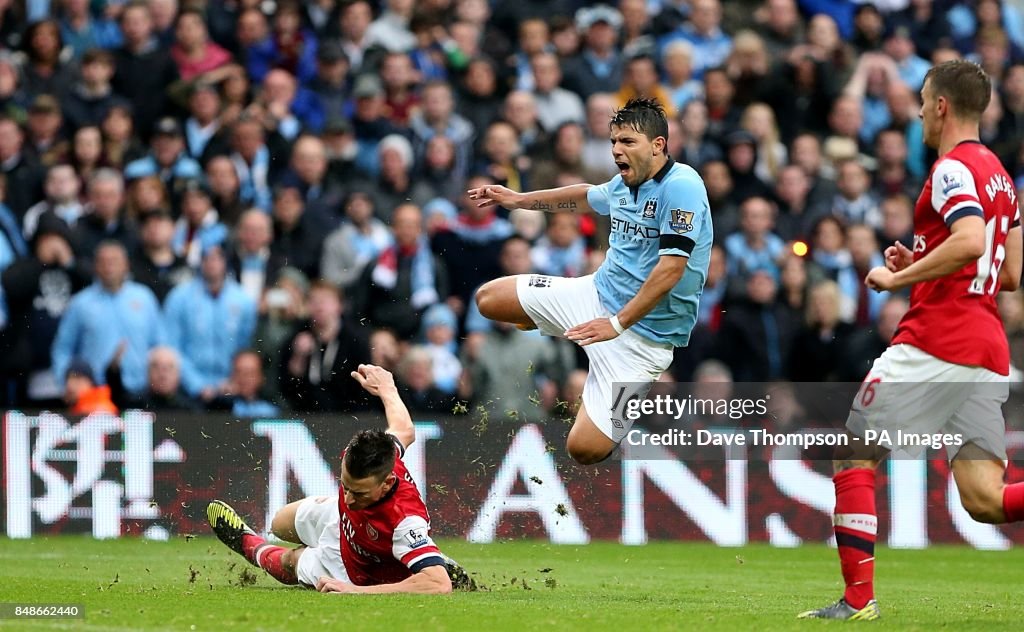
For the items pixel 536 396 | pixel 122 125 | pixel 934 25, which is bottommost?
pixel 536 396

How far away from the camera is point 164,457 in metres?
12.5

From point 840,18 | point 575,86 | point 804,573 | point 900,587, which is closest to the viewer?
point 900,587

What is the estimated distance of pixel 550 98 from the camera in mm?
16328

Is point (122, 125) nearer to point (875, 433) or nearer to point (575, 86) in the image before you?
point (575, 86)

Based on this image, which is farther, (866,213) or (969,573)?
(866,213)

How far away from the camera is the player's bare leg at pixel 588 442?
31.7ft

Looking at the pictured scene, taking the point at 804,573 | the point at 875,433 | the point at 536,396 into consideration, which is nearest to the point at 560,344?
the point at 536,396

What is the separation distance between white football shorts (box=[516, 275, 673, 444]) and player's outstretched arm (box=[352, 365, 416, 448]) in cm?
115

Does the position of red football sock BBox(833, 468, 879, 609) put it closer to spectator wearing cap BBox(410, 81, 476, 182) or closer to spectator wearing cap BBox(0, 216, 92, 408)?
spectator wearing cap BBox(0, 216, 92, 408)

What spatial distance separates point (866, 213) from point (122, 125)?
23.6 feet

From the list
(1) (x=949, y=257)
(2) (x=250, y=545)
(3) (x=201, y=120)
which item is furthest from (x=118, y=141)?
(1) (x=949, y=257)

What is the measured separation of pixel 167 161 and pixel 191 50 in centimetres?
147

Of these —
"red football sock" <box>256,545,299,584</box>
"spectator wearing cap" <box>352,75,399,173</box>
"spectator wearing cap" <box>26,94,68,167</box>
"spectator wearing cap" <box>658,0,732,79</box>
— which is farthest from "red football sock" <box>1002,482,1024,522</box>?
"spectator wearing cap" <box>658,0,732,79</box>

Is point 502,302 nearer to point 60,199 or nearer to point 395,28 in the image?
point 60,199
